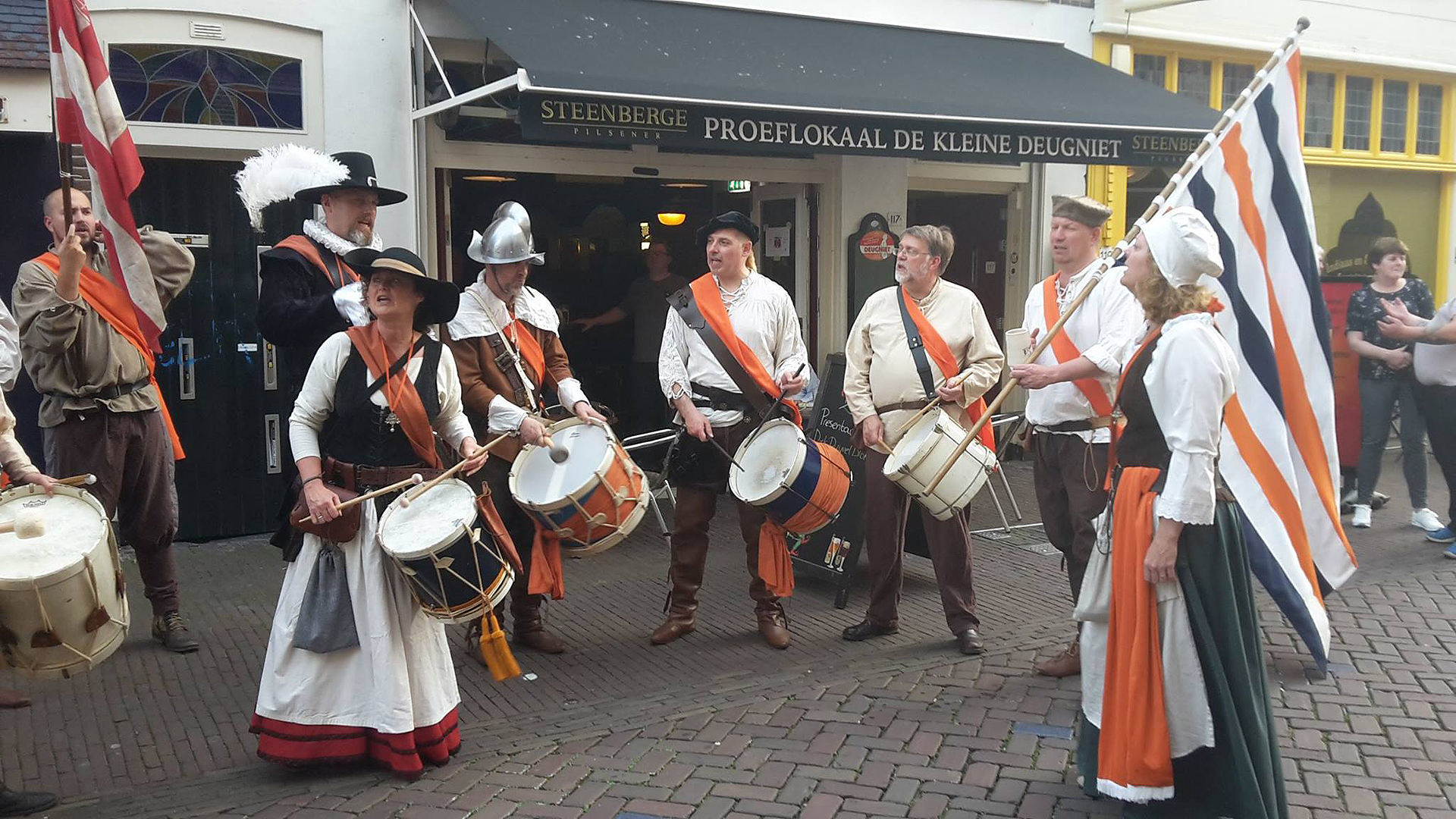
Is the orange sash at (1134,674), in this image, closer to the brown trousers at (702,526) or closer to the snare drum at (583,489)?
the snare drum at (583,489)

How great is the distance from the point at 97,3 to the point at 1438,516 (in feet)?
29.2

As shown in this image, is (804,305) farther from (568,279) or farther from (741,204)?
(568,279)

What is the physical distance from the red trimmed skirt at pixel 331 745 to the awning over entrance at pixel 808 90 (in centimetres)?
336

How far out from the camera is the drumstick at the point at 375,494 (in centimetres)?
408

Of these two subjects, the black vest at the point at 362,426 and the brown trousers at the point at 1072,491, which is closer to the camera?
the black vest at the point at 362,426

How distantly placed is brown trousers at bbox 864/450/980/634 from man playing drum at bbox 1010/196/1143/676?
0.42 metres

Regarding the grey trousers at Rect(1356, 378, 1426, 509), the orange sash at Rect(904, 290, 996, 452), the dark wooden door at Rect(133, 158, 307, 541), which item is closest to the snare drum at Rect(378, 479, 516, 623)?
the orange sash at Rect(904, 290, 996, 452)

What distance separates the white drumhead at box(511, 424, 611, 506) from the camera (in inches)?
187

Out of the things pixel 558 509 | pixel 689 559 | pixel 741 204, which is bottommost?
pixel 689 559

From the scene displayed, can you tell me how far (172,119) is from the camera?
7.12 meters

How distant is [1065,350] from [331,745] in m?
3.21

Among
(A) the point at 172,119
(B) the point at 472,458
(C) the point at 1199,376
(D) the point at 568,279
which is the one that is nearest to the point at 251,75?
(A) the point at 172,119

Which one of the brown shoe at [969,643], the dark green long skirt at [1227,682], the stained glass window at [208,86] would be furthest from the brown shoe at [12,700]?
the dark green long skirt at [1227,682]

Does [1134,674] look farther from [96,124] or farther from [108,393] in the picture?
[108,393]
